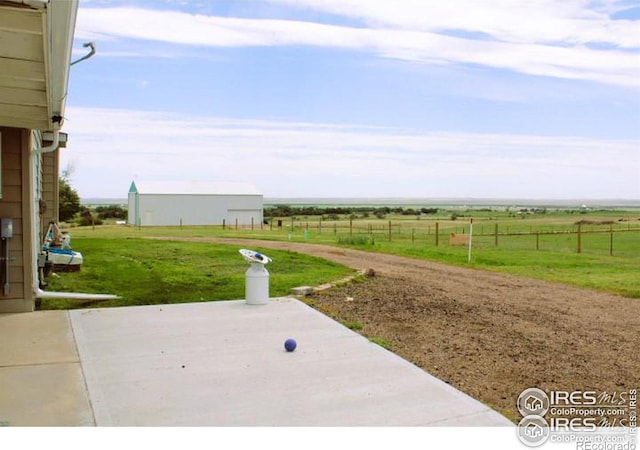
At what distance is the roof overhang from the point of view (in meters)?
2.84

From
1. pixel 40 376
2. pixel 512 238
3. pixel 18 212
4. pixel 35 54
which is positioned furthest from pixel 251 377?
pixel 512 238

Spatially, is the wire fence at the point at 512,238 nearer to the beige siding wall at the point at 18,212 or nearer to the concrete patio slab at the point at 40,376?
the beige siding wall at the point at 18,212

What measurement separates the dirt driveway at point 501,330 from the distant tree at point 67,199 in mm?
22558

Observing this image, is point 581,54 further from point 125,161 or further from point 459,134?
point 125,161

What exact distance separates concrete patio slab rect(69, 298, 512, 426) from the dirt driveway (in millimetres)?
446

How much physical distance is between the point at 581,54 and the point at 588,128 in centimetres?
1095

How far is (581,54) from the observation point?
42.2 feet

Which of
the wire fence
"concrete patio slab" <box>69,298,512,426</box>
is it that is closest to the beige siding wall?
"concrete patio slab" <box>69,298,512,426</box>

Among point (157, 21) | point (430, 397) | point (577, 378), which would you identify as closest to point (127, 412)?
point (430, 397)

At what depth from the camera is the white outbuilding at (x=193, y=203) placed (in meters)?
36.3

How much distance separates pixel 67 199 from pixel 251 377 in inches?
1076

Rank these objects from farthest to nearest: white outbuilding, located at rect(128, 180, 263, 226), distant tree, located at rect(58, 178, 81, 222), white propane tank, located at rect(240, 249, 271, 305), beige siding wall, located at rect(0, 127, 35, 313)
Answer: white outbuilding, located at rect(128, 180, 263, 226), distant tree, located at rect(58, 178, 81, 222), white propane tank, located at rect(240, 249, 271, 305), beige siding wall, located at rect(0, 127, 35, 313)

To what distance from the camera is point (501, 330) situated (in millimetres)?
6367

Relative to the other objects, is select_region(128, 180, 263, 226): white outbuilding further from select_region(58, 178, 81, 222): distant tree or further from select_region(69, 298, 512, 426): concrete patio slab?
select_region(69, 298, 512, 426): concrete patio slab
